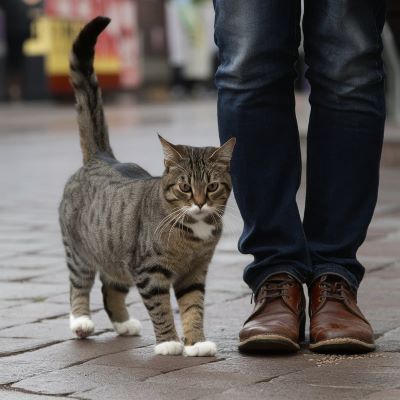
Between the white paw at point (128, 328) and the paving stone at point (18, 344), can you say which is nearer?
the paving stone at point (18, 344)

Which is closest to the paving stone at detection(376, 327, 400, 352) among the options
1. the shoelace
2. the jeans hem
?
the shoelace

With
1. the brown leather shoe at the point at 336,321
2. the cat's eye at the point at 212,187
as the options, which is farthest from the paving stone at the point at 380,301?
the cat's eye at the point at 212,187

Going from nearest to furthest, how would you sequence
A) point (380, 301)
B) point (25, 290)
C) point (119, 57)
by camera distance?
point (380, 301) < point (25, 290) < point (119, 57)

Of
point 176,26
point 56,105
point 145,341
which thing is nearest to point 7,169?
point 145,341

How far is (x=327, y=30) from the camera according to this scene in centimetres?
337

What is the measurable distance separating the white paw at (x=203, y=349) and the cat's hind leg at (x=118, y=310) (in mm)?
365

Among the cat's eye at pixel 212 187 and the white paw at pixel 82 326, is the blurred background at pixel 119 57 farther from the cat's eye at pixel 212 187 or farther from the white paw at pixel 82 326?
the cat's eye at pixel 212 187

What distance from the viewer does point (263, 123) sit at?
11.3 feet

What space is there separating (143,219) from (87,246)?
1.06 feet

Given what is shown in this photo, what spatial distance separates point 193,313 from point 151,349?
0.51 feet

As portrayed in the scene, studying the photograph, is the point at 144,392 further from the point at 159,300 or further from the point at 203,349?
the point at 159,300

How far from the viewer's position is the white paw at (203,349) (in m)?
3.28

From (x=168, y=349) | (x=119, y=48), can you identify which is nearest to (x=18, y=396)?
(x=168, y=349)

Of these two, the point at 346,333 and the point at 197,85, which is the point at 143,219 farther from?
the point at 197,85
